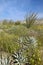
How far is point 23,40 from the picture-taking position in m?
12.0

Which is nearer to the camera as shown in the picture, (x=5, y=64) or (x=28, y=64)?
(x=5, y=64)

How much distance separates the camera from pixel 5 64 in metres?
8.50

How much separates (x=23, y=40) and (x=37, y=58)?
2.57 metres

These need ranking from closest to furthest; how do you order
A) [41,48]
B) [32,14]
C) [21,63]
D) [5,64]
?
1. [5,64]
2. [21,63]
3. [41,48]
4. [32,14]

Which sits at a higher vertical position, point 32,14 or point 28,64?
point 32,14

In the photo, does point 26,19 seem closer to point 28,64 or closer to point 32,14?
point 32,14

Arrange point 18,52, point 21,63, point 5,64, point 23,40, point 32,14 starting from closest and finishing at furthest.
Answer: point 5,64 → point 21,63 → point 18,52 → point 23,40 → point 32,14

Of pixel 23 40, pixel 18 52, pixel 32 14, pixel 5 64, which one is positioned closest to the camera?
pixel 5 64

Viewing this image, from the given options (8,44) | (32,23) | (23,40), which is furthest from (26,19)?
(8,44)

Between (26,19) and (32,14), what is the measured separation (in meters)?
0.76

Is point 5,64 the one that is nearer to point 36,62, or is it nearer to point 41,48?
point 36,62

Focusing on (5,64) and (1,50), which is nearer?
(5,64)

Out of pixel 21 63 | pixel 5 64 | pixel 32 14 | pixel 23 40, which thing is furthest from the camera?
pixel 32 14

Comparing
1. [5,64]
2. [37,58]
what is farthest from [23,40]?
[5,64]
